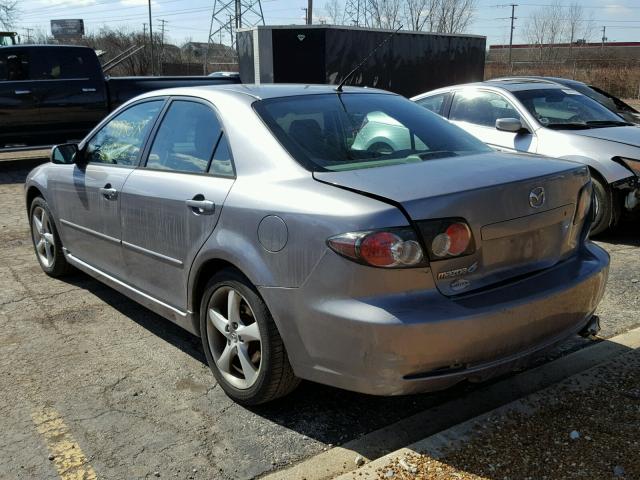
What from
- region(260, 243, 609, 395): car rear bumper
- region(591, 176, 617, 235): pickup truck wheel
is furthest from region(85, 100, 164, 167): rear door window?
region(591, 176, 617, 235): pickup truck wheel

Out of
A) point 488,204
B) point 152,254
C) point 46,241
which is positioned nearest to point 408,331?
point 488,204

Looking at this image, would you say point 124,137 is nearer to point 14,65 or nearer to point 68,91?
point 68,91

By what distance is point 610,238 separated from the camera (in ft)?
21.7

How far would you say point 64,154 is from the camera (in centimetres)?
482

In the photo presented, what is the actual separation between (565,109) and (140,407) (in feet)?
19.4

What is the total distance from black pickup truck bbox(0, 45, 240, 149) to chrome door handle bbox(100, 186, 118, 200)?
7281 mm

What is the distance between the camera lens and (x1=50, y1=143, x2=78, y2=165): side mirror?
475cm

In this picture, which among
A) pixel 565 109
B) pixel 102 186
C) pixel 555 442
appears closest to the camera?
pixel 555 442

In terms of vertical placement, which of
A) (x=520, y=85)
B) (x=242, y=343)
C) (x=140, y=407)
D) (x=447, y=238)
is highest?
(x=520, y=85)

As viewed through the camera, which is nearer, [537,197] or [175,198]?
[537,197]

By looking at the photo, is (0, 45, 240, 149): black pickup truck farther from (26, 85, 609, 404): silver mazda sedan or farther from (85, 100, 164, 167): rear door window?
(26, 85, 609, 404): silver mazda sedan

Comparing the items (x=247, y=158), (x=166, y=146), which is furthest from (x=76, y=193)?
(x=247, y=158)

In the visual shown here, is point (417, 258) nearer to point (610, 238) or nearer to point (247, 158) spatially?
point (247, 158)

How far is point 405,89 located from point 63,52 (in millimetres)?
9283
